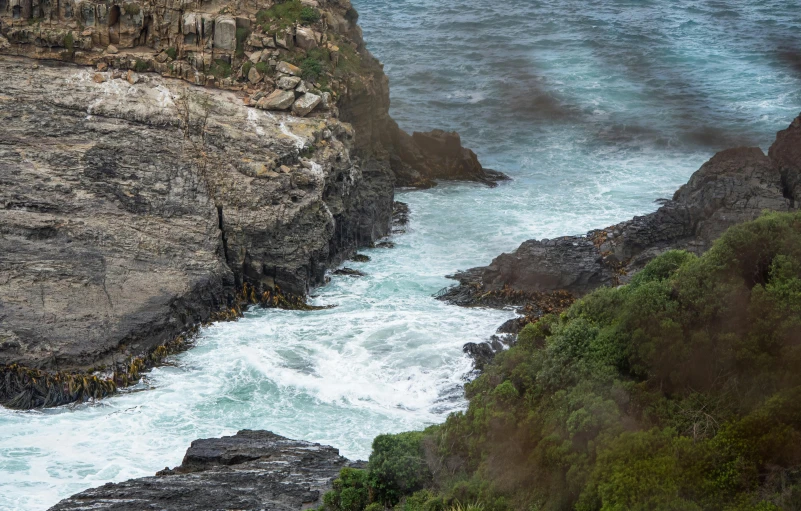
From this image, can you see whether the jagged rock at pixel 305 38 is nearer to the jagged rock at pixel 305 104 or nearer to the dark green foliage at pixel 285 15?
the dark green foliage at pixel 285 15

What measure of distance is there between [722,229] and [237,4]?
23.8 meters

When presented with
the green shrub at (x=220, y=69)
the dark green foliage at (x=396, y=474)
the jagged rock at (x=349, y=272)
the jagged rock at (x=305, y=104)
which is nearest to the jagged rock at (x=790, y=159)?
the jagged rock at (x=349, y=272)

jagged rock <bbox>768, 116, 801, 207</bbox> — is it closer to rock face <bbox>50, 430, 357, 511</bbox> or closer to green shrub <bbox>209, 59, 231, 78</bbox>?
green shrub <bbox>209, 59, 231, 78</bbox>

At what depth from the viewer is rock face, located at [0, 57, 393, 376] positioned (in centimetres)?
3244

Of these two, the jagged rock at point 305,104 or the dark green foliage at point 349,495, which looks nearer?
the dark green foliage at point 349,495

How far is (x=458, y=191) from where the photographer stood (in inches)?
2051

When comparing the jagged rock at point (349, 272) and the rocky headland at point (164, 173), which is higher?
the rocky headland at point (164, 173)

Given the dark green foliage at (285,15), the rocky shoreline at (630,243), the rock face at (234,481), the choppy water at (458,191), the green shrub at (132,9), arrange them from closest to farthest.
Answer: the rock face at (234,481)
the choppy water at (458,191)
the rocky shoreline at (630,243)
the green shrub at (132,9)
the dark green foliage at (285,15)

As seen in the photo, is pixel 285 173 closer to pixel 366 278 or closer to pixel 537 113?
pixel 366 278

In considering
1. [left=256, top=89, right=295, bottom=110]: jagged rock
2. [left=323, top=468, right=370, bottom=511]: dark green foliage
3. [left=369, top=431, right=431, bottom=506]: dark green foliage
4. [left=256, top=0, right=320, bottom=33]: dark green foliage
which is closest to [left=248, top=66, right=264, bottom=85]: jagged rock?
[left=256, top=89, right=295, bottom=110]: jagged rock

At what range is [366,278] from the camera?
132 ft

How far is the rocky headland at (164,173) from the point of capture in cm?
3225

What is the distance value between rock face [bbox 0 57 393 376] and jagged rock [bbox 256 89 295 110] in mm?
652

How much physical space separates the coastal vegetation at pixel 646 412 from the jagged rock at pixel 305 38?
84.0 ft
